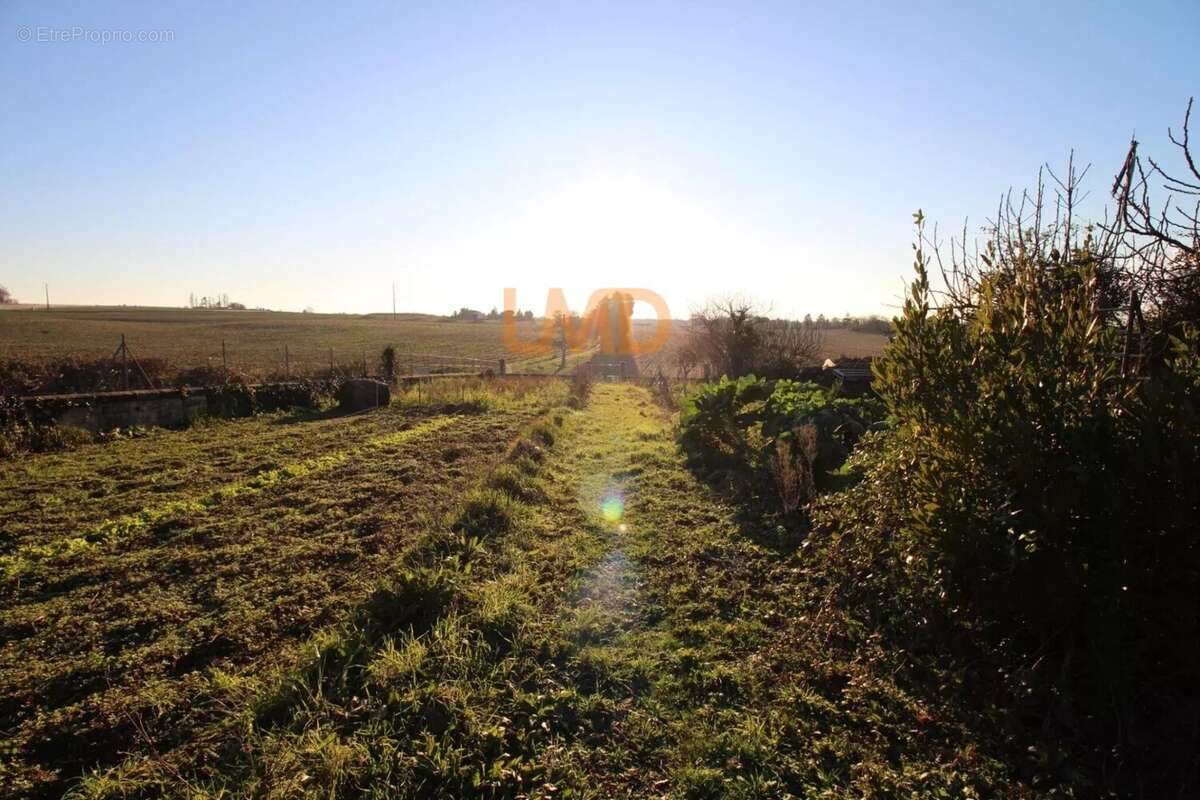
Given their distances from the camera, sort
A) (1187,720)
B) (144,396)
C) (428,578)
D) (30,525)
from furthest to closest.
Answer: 1. (144,396)
2. (30,525)
3. (428,578)
4. (1187,720)

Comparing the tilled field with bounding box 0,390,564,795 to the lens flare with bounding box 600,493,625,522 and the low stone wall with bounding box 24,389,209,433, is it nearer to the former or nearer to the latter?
the low stone wall with bounding box 24,389,209,433

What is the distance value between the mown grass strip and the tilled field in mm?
26

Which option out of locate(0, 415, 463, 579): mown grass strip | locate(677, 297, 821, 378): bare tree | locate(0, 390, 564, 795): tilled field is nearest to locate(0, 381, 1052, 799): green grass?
locate(0, 390, 564, 795): tilled field

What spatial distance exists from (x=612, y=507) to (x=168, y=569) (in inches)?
184

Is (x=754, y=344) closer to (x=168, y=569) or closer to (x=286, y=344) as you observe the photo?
(x=168, y=569)

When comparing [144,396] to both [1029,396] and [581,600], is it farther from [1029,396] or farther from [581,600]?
[1029,396]

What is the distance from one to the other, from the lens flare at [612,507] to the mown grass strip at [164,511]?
4435mm

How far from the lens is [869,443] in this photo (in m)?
4.54

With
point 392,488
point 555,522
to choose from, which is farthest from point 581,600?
point 392,488

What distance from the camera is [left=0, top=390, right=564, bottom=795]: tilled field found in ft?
10.4

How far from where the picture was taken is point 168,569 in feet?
16.5

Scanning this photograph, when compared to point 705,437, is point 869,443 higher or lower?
higher

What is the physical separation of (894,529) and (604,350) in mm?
46493

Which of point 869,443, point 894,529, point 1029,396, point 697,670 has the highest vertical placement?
point 1029,396
